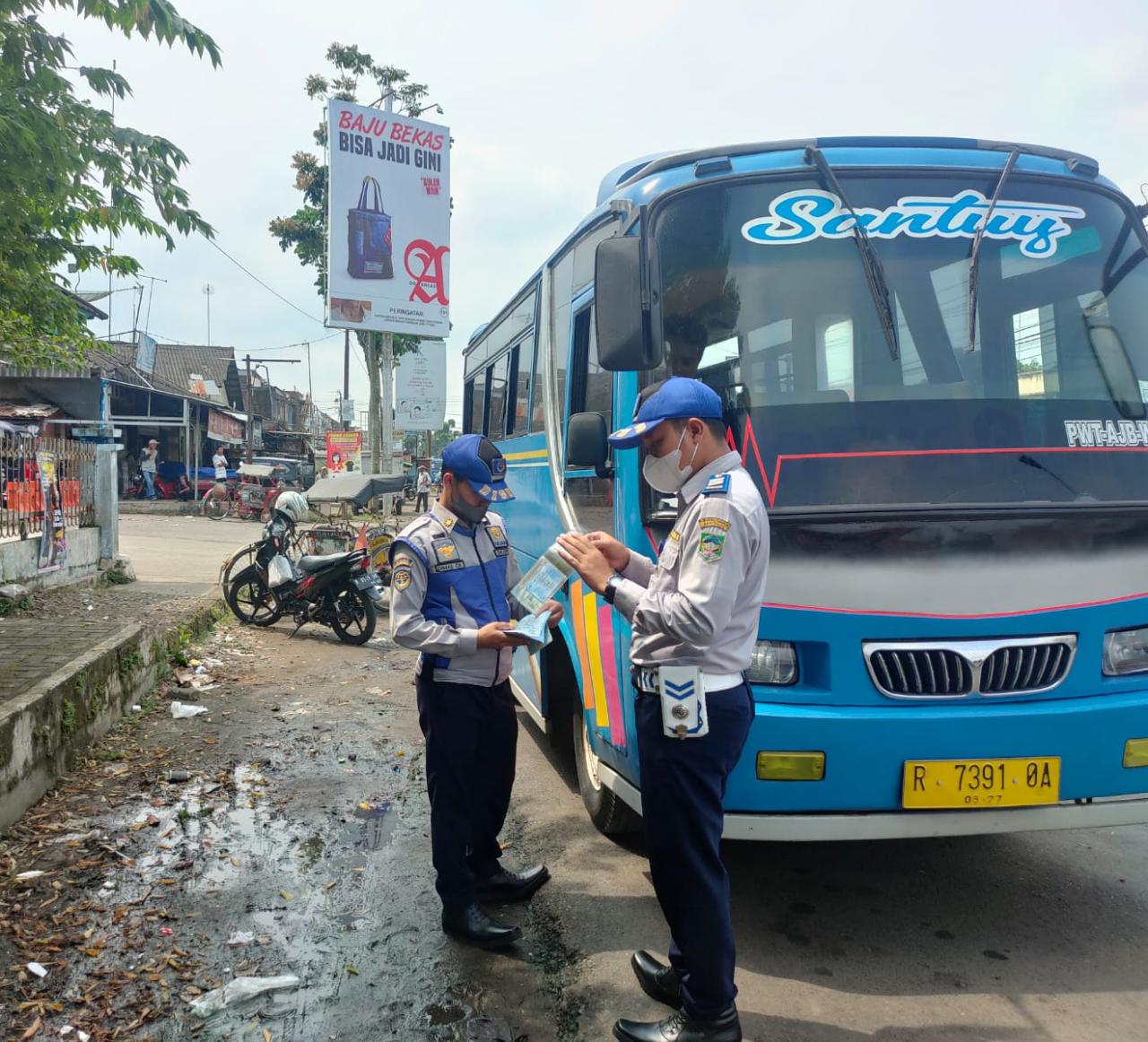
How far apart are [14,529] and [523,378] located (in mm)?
5861

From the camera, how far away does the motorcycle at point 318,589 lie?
29.9ft

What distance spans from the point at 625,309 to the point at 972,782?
1915mm

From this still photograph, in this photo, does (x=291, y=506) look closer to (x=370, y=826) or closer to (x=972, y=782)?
(x=370, y=826)

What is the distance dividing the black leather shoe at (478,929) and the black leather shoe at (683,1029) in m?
0.67

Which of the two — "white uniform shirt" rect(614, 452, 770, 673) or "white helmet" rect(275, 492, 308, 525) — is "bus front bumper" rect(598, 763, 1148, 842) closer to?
"white uniform shirt" rect(614, 452, 770, 673)

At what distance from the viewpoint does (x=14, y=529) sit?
883 centimetres

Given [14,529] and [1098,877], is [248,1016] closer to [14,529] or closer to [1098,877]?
[1098,877]

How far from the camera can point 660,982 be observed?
2922 millimetres

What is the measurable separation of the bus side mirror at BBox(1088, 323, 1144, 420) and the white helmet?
29.0 ft

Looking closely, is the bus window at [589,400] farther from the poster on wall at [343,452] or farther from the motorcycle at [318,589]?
the poster on wall at [343,452]

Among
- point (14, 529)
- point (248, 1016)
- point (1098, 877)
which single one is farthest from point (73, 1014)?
point (14, 529)

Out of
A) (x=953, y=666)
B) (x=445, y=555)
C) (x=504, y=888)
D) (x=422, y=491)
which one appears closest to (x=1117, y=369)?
(x=953, y=666)

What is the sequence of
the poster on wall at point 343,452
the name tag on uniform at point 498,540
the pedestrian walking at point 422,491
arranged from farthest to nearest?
1. the poster on wall at point 343,452
2. the pedestrian walking at point 422,491
3. the name tag on uniform at point 498,540

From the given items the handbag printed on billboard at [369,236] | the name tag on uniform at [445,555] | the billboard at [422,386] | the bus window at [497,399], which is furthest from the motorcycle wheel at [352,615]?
the billboard at [422,386]
